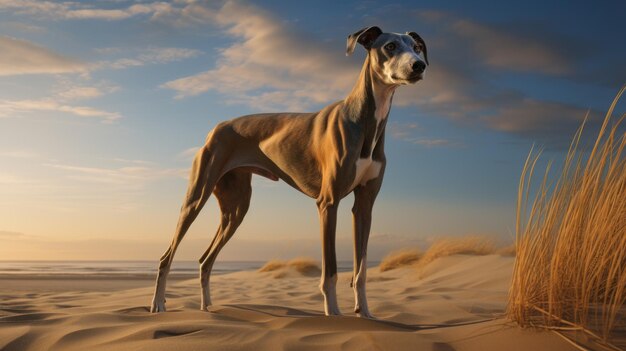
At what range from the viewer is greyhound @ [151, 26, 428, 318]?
14.3ft

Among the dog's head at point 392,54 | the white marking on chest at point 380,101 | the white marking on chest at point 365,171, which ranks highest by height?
the dog's head at point 392,54

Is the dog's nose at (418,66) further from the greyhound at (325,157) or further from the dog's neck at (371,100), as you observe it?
the dog's neck at (371,100)

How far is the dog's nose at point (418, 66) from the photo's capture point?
400cm

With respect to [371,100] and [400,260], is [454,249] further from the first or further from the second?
[371,100]

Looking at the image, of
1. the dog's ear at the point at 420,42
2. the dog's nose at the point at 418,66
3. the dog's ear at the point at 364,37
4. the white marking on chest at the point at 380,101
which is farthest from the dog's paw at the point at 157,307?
the dog's ear at the point at 420,42

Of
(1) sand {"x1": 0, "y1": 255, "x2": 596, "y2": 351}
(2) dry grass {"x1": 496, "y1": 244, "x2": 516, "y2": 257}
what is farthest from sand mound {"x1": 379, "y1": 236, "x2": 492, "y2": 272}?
(1) sand {"x1": 0, "y1": 255, "x2": 596, "y2": 351}

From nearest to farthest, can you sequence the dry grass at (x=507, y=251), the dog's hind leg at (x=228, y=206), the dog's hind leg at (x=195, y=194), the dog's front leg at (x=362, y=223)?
the dog's front leg at (x=362, y=223) < the dog's hind leg at (x=195, y=194) < the dog's hind leg at (x=228, y=206) < the dry grass at (x=507, y=251)

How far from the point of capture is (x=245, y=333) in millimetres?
3271

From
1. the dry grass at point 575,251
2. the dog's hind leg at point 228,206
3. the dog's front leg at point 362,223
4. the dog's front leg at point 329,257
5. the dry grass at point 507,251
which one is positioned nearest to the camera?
the dry grass at point 575,251

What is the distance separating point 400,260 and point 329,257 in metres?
8.17

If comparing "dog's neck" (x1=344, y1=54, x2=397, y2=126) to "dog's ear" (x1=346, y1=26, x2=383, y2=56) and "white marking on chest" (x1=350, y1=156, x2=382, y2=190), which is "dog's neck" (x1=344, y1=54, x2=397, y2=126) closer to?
"dog's ear" (x1=346, y1=26, x2=383, y2=56)

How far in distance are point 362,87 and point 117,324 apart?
2.60 m

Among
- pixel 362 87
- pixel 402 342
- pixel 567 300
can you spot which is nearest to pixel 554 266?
pixel 567 300

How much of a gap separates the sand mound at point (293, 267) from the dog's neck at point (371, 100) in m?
8.16
